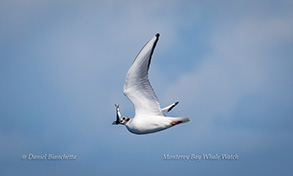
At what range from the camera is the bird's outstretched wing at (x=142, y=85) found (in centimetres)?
2042

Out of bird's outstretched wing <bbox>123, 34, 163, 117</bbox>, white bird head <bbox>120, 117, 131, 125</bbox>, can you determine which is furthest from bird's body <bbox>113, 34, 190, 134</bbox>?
white bird head <bbox>120, 117, 131, 125</bbox>

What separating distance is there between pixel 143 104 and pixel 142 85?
112cm

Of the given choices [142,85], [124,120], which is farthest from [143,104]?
[124,120]

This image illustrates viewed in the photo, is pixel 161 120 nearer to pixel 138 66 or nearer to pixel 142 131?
pixel 142 131

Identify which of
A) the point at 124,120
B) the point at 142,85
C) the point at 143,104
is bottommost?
the point at 143,104

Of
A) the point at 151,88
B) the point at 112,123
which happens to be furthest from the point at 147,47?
the point at 112,123

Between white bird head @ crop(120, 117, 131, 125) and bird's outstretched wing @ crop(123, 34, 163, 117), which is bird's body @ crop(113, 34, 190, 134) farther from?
white bird head @ crop(120, 117, 131, 125)

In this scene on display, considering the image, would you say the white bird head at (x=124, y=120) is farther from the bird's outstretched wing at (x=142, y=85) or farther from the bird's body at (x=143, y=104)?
the bird's outstretched wing at (x=142, y=85)

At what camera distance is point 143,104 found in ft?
72.3

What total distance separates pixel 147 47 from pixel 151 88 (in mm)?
2296

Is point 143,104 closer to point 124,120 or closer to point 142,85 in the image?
point 142,85

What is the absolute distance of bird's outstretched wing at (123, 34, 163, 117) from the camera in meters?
20.4

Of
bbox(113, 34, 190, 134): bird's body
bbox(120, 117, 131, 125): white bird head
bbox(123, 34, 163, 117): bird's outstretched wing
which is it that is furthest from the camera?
bbox(120, 117, 131, 125): white bird head

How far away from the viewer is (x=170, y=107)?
25.7m
